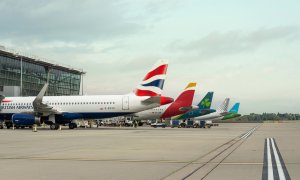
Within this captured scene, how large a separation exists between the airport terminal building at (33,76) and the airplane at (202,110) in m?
33.7

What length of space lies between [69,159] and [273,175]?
7.29 m

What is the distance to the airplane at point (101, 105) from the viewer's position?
164 ft

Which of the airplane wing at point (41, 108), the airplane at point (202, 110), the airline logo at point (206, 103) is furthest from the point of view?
the airline logo at point (206, 103)

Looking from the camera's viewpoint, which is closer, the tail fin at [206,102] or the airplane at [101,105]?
the airplane at [101,105]

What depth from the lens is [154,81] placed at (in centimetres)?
5088

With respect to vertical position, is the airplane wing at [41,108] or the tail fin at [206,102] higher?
the tail fin at [206,102]

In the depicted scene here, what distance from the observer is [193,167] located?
38.8ft

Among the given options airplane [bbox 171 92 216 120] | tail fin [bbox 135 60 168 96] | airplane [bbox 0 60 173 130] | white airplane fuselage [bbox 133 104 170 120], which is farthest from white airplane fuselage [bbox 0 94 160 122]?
airplane [bbox 171 92 216 120]

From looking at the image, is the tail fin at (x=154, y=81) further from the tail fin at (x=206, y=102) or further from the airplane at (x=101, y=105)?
the tail fin at (x=206, y=102)

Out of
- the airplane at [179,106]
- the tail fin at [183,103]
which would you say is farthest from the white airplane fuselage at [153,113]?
the tail fin at [183,103]

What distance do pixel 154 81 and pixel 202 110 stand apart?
19.8 m

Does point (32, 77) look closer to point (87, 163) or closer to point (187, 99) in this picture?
point (187, 99)

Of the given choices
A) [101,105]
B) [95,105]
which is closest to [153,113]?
[101,105]

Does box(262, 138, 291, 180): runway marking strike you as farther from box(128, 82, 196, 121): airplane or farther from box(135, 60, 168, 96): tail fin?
box(128, 82, 196, 121): airplane
